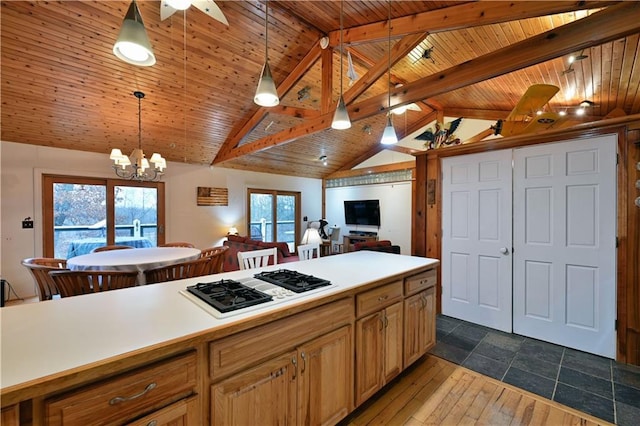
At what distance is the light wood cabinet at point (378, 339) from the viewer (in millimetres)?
1770

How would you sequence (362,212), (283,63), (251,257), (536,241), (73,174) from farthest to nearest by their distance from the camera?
(362,212)
(73,174)
(283,63)
(536,241)
(251,257)

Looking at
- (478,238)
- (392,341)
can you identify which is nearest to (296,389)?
(392,341)

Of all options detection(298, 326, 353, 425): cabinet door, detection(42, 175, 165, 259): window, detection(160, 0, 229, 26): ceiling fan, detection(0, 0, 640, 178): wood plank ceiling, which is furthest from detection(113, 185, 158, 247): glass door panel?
detection(298, 326, 353, 425): cabinet door

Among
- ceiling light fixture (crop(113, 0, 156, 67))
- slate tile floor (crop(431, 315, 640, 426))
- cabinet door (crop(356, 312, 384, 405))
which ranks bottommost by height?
slate tile floor (crop(431, 315, 640, 426))

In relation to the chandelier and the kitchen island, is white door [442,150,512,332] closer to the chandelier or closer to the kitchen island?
the kitchen island

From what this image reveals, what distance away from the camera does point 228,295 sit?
1.48 metres

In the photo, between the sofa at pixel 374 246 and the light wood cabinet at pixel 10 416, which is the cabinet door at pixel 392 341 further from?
the sofa at pixel 374 246

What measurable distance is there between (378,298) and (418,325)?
2.21ft

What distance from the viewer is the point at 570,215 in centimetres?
268

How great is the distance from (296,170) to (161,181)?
3.47 metres

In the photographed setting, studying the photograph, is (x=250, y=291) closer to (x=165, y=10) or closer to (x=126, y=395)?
(x=126, y=395)

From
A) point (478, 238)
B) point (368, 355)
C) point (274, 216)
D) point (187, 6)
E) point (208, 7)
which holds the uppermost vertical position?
point (208, 7)

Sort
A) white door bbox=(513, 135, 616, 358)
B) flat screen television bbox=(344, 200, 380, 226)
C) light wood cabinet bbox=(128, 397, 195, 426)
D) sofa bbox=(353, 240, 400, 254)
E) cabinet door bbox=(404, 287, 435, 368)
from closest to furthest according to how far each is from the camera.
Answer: light wood cabinet bbox=(128, 397, 195, 426) → cabinet door bbox=(404, 287, 435, 368) → white door bbox=(513, 135, 616, 358) → sofa bbox=(353, 240, 400, 254) → flat screen television bbox=(344, 200, 380, 226)

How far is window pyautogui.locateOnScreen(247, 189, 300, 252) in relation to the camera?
738 centimetres
